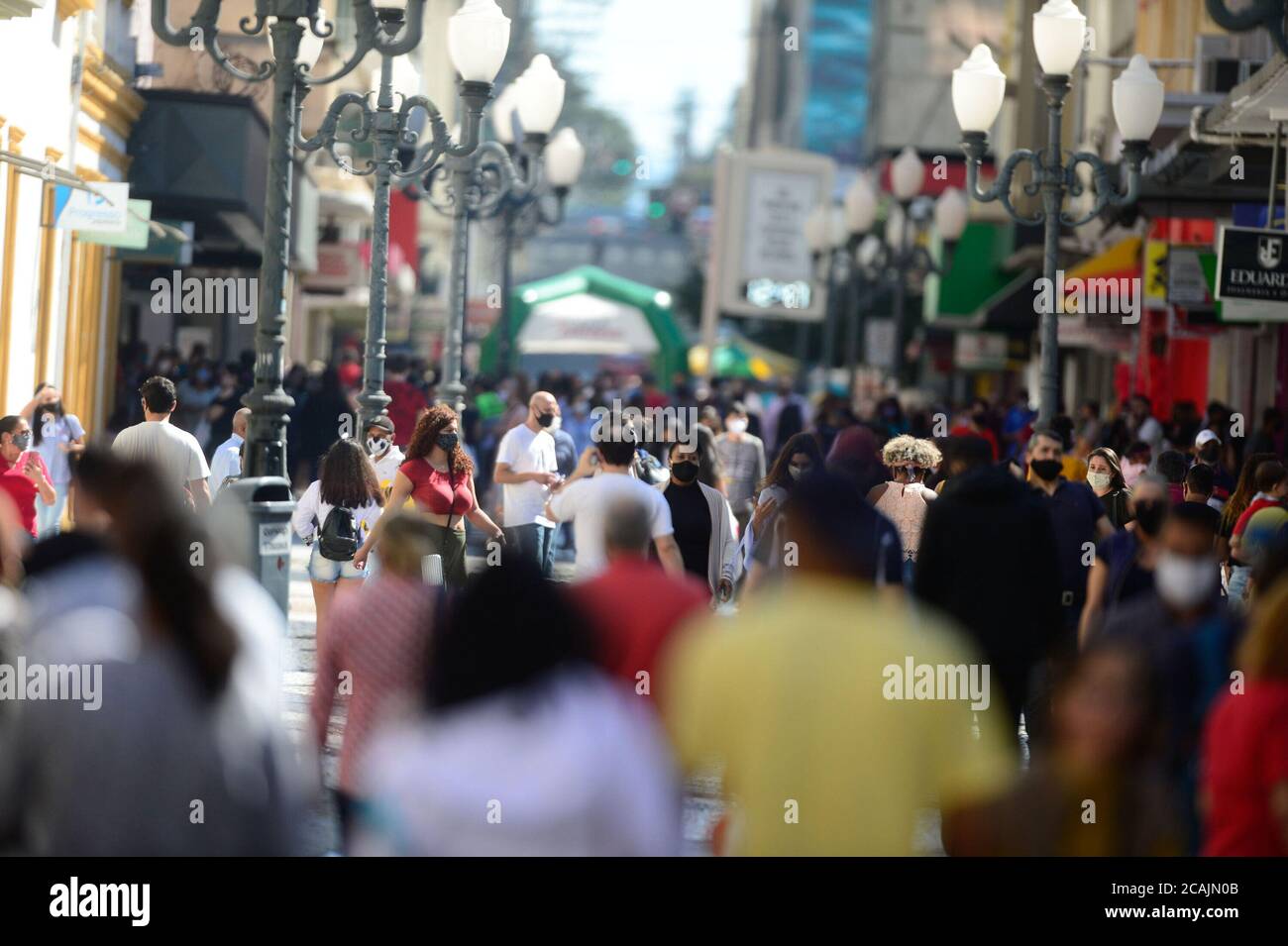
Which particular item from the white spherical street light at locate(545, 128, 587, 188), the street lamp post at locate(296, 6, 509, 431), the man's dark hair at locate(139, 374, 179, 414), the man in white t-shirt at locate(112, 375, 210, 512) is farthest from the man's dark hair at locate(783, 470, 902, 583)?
the white spherical street light at locate(545, 128, 587, 188)

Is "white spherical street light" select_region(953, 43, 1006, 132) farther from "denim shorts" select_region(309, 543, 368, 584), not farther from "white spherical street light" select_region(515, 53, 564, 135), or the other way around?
"denim shorts" select_region(309, 543, 368, 584)

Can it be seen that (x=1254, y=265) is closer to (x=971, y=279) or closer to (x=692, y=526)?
(x=692, y=526)

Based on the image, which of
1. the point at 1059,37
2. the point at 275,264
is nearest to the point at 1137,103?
the point at 1059,37

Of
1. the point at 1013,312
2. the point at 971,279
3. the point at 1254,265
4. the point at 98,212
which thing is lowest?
the point at 1254,265

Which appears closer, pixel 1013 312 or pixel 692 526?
pixel 692 526

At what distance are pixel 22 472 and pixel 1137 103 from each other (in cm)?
779

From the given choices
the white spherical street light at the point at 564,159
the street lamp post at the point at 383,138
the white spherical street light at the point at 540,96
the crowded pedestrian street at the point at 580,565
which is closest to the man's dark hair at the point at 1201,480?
the crowded pedestrian street at the point at 580,565

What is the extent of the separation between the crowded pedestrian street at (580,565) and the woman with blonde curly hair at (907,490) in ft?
0.09

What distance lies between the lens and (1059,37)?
1516cm

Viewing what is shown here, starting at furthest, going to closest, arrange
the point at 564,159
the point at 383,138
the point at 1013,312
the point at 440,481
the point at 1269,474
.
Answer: the point at 1013,312 → the point at 564,159 → the point at 383,138 → the point at 440,481 → the point at 1269,474

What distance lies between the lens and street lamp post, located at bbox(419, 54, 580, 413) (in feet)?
62.1

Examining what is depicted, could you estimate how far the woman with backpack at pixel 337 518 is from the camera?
11.6 metres

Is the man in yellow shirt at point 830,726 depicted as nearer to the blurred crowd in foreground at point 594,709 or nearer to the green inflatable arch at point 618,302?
the blurred crowd in foreground at point 594,709

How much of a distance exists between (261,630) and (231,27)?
3105 cm
